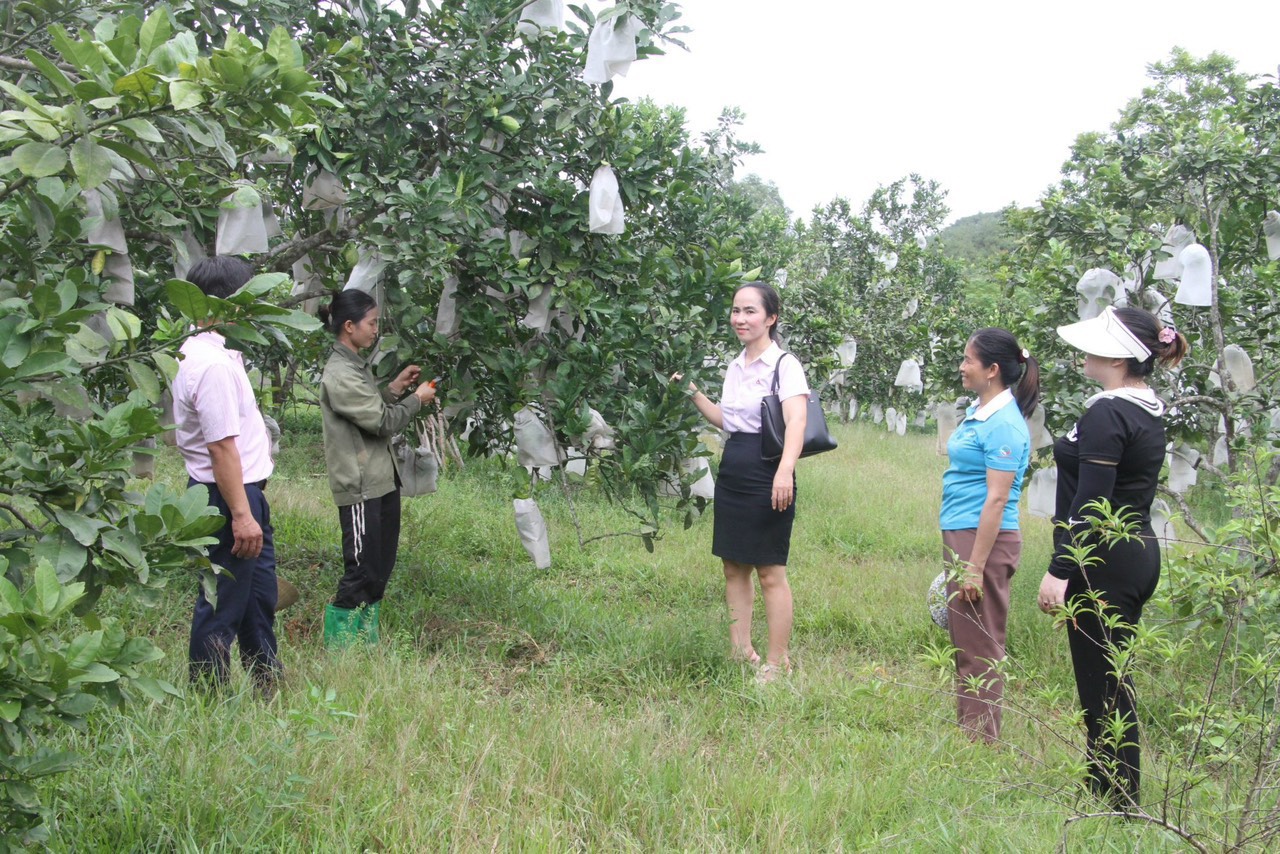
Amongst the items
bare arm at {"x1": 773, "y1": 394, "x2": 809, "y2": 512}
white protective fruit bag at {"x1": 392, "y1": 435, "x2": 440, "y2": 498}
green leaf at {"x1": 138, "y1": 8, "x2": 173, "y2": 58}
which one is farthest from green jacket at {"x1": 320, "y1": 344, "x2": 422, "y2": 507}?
green leaf at {"x1": 138, "y1": 8, "x2": 173, "y2": 58}

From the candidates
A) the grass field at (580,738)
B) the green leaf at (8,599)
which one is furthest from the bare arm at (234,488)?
the green leaf at (8,599)

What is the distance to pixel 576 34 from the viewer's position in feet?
11.9

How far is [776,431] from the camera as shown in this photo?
12.0ft

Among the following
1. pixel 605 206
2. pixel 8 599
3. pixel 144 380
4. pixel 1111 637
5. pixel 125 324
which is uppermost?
pixel 605 206

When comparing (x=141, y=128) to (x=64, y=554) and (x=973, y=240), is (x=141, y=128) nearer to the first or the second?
(x=64, y=554)

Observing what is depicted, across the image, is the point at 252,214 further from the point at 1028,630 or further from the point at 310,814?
the point at 1028,630

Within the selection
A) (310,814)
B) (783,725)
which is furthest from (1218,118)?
(310,814)

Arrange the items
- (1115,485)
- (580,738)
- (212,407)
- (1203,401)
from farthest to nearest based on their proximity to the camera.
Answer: (1203,401) < (580,738) < (212,407) < (1115,485)

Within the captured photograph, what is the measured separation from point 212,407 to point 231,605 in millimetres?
662

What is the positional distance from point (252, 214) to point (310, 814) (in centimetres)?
176

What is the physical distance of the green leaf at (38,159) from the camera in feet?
5.07

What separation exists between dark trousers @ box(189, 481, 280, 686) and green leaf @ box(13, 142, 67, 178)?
1.57 m

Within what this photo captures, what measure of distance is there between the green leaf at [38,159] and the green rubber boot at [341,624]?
2.60m

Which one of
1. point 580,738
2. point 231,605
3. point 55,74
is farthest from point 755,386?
point 55,74
